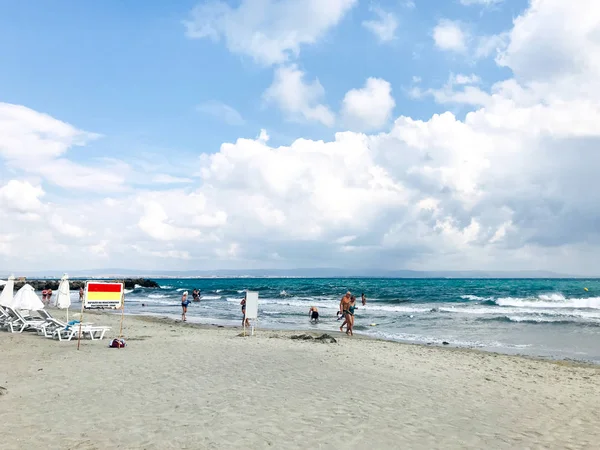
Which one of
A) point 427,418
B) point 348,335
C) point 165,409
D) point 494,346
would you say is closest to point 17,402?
point 165,409

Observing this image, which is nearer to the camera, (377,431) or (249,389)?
(377,431)

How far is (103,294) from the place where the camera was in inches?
518

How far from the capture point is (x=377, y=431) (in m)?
6.43

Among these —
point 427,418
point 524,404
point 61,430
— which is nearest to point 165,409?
A: point 61,430

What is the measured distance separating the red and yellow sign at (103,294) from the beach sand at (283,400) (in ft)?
4.60

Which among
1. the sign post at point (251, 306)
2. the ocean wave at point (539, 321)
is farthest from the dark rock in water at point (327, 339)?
the ocean wave at point (539, 321)

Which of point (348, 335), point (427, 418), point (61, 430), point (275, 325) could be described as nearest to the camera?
point (61, 430)

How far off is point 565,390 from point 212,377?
8008 mm

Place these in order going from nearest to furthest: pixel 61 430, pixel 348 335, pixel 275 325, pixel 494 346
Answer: pixel 61 430 < pixel 494 346 < pixel 348 335 < pixel 275 325

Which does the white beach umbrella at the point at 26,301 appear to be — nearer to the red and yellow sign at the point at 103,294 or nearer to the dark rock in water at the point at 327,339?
the red and yellow sign at the point at 103,294

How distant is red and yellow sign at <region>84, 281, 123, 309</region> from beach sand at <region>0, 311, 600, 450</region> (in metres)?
1.40

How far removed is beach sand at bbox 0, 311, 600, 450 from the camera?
611 cm

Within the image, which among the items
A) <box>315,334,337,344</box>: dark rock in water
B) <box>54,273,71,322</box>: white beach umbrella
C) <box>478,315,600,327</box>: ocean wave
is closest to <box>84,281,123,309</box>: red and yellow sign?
<box>54,273,71,322</box>: white beach umbrella

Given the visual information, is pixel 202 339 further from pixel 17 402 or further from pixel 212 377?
pixel 17 402
